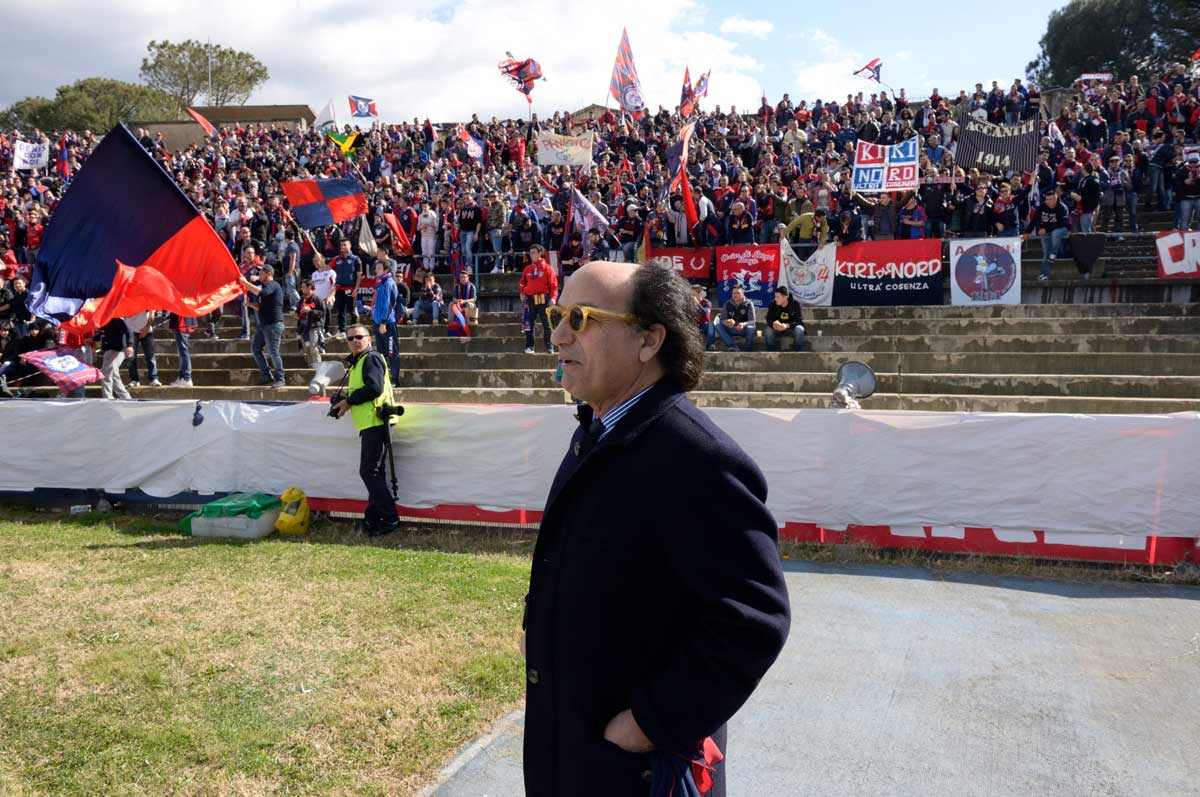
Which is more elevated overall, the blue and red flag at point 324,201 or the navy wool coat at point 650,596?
the blue and red flag at point 324,201

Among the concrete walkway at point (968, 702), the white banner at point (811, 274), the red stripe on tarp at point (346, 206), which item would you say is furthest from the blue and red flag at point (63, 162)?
the concrete walkway at point (968, 702)

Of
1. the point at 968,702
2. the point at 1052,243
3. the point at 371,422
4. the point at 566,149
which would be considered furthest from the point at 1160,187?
the point at 968,702

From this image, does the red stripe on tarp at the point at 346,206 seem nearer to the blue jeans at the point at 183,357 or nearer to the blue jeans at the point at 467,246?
the blue jeans at the point at 467,246

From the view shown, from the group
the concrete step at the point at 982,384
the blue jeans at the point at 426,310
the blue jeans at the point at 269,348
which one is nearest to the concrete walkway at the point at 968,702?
the concrete step at the point at 982,384

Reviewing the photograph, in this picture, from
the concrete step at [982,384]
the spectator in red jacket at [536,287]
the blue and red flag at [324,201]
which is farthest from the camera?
the blue and red flag at [324,201]

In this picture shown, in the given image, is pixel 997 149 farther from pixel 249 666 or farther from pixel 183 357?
pixel 249 666

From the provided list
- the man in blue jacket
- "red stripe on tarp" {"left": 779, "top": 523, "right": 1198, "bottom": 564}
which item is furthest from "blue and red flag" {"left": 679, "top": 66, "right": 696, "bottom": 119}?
"red stripe on tarp" {"left": 779, "top": 523, "right": 1198, "bottom": 564}

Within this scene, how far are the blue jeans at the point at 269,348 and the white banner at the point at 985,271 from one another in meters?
10.7

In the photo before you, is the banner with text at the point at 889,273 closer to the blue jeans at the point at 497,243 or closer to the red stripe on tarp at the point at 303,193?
the blue jeans at the point at 497,243

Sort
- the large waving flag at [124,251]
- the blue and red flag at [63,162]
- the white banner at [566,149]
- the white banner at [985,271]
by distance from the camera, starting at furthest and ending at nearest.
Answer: the blue and red flag at [63,162] → the white banner at [566,149] → the white banner at [985,271] → the large waving flag at [124,251]

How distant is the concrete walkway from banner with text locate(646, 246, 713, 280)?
389 inches

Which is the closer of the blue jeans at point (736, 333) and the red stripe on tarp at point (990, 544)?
the red stripe on tarp at point (990, 544)

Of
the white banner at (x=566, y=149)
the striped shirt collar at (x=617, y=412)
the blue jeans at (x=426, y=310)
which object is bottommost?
the striped shirt collar at (x=617, y=412)

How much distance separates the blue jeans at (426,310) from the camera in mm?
16703
